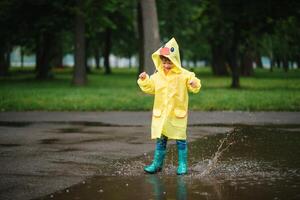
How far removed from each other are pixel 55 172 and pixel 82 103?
12382 mm

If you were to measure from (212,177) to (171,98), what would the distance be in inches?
45.5

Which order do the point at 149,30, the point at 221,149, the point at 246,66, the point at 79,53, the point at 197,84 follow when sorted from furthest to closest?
the point at 246,66 → the point at 79,53 → the point at 149,30 → the point at 221,149 → the point at 197,84

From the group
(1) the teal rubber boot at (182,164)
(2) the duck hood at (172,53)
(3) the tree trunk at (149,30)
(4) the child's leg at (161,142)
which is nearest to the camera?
(1) the teal rubber boot at (182,164)

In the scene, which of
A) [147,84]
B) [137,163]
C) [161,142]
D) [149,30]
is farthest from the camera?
[149,30]

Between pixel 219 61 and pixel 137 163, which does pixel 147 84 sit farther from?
pixel 219 61

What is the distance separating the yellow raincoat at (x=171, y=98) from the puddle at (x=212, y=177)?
1.87ft

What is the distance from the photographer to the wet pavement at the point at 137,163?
7.15 m

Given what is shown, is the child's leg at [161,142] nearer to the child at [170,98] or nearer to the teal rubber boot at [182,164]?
the child at [170,98]

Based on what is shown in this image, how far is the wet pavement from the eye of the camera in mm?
7148

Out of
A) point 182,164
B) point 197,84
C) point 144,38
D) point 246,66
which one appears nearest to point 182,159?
point 182,164

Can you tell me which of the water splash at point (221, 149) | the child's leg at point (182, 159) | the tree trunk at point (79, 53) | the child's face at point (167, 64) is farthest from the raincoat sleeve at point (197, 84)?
the tree trunk at point (79, 53)

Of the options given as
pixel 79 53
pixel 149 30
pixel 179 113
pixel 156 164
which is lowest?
pixel 156 164

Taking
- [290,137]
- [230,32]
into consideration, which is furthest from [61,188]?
[230,32]

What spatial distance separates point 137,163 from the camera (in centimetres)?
929
